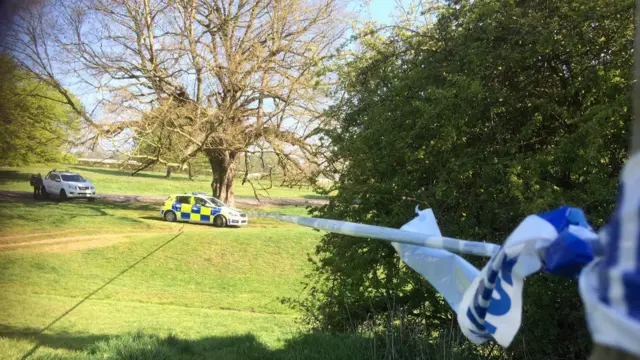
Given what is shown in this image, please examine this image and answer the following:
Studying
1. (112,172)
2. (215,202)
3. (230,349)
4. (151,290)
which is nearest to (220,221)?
(215,202)

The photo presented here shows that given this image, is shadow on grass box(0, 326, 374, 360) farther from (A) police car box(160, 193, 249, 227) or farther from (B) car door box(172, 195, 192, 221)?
(B) car door box(172, 195, 192, 221)

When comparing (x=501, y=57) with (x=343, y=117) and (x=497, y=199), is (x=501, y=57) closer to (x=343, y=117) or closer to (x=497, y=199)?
(x=497, y=199)

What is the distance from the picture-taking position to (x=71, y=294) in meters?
11.3

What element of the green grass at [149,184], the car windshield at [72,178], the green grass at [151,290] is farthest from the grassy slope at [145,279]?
the green grass at [149,184]

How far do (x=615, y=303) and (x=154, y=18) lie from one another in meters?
16.6

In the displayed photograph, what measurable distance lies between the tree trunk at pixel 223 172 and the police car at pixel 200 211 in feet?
2.57

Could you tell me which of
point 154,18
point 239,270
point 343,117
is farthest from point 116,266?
point 343,117

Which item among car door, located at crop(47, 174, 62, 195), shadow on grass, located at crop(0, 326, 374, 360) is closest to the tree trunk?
car door, located at crop(47, 174, 62, 195)

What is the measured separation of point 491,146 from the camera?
437cm

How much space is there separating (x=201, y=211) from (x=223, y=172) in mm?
1682

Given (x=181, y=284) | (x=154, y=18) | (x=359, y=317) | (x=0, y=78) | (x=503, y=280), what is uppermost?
(x=154, y=18)

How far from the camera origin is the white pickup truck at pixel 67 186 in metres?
16.9

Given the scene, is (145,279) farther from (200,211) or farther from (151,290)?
(200,211)

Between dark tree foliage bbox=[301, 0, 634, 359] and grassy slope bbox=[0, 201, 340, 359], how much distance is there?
60.7 inches
